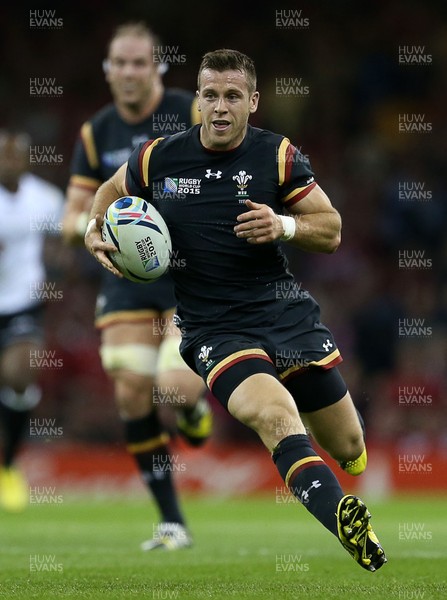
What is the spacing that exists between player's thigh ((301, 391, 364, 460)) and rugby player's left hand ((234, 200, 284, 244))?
38.6 inches

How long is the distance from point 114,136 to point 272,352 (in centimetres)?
299

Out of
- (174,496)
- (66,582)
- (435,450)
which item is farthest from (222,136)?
(435,450)

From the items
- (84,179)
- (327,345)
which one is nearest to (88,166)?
(84,179)

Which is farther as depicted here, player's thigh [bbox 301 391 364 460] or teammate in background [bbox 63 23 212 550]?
teammate in background [bbox 63 23 212 550]

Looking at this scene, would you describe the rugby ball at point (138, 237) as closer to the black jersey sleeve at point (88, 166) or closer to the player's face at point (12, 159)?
the black jersey sleeve at point (88, 166)

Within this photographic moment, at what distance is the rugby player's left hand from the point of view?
572 centimetres

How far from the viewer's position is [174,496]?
8156mm

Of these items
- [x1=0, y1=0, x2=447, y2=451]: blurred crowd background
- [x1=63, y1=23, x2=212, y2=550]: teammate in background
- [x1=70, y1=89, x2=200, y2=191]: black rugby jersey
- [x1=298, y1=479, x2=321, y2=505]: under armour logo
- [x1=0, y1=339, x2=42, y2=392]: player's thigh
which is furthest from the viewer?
[x1=0, y1=0, x2=447, y2=451]: blurred crowd background

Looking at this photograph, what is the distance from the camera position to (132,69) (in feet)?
27.4

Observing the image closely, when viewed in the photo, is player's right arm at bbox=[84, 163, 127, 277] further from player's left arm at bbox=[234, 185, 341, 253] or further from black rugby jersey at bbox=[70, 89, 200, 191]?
black rugby jersey at bbox=[70, 89, 200, 191]

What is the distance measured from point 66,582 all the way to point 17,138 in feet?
19.9

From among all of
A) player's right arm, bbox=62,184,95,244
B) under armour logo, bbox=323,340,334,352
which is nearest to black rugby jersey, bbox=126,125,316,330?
under armour logo, bbox=323,340,334,352

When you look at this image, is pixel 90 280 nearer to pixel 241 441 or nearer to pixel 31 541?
pixel 241 441

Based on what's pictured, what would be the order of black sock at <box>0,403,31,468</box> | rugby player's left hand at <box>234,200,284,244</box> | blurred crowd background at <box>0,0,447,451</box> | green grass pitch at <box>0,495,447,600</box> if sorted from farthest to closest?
blurred crowd background at <box>0,0,447,451</box>
black sock at <box>0,403,31,468</box>
rugby player's left hand at <box>234,200,284,244</box>
green grass pitch at <box>0,495,447,600</box>
